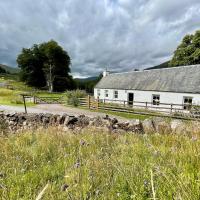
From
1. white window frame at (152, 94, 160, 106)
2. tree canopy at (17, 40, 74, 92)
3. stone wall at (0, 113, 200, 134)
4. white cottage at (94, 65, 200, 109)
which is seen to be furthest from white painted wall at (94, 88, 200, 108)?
tree canopy at (17, 40, 74, 92)

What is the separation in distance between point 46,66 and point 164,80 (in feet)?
151

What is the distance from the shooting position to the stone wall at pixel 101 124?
5.29 meters

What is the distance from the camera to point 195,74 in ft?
79.5

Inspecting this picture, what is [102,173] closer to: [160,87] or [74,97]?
[160,87]

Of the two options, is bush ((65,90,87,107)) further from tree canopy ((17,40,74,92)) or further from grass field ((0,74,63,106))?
tree canopy ((17,40,74,92))

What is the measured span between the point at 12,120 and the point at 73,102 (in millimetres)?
18253

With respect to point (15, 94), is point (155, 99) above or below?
above

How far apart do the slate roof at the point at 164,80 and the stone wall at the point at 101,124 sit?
1787cm

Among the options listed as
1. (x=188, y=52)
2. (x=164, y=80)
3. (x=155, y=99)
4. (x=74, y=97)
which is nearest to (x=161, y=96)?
(x=155, y=99)

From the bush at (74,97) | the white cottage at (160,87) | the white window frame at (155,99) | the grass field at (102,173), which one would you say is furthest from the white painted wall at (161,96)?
the grass field at (102,173)

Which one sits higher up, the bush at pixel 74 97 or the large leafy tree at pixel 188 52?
the large leafy tree at pixel 188 52

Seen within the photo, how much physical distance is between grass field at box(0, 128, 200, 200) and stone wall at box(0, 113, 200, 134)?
1.00 meters

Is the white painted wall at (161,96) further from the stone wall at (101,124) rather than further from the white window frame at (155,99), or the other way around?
the stone wall at (101,124)

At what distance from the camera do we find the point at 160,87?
26391 mm
